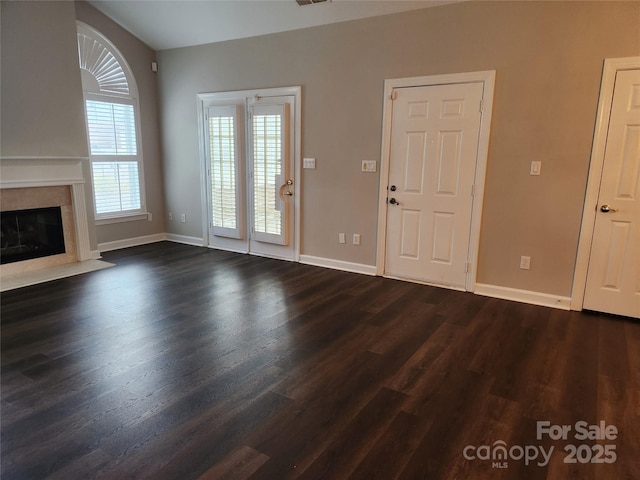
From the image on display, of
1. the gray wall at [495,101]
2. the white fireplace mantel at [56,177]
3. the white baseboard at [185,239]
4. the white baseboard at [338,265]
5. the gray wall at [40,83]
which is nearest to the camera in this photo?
the gray wall at [495,101]

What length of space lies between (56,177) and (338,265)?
3.40 m

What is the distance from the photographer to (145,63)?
5.71m

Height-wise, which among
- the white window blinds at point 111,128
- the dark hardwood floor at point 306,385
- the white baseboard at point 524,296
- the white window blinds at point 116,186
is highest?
the white window blinds at point 111,128

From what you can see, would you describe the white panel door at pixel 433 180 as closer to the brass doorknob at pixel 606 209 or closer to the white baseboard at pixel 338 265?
the white baseboard at pixel 338 265

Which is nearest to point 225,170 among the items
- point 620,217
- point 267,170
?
point 267,170

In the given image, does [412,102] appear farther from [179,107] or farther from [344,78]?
[179,107]

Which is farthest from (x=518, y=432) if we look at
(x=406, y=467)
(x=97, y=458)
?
(x=97, y=458)

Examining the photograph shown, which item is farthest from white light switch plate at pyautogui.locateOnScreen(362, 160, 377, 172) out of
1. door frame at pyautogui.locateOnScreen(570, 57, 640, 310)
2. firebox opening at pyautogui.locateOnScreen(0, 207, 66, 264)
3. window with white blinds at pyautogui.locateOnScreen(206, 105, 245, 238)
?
firebox opening at pyautogui.locateOnScreen(0, 207, 66, 264)

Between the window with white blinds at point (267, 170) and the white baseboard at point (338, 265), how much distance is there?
0.52m

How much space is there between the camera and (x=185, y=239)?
6.16m

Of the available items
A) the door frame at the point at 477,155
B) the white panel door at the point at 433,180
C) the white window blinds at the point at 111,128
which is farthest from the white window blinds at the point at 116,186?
the white panel door at the point at 433,180

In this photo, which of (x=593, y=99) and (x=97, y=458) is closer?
(x=97, y=458)

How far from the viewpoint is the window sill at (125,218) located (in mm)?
5483

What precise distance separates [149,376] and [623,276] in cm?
383
